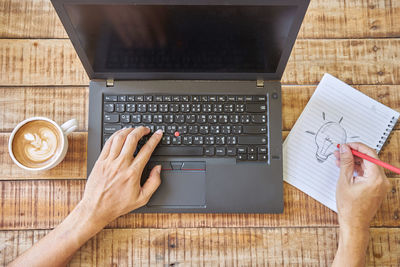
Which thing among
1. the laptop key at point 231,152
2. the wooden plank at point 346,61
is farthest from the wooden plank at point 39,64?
the wooden plank at point 346,61

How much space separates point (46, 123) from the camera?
2.50 feet

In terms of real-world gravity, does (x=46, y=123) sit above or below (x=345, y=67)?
below

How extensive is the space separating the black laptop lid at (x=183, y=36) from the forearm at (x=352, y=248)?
0.45 meters

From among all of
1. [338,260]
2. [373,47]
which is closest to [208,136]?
[338,260]

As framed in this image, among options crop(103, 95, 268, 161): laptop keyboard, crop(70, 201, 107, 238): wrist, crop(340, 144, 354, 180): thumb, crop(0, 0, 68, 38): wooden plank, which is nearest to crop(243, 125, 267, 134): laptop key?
crop(103, 95, 268, 161): laptop keyboard

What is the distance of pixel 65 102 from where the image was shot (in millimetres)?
844

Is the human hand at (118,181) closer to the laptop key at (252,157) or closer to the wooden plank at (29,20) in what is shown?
the laptop key at (252,157)

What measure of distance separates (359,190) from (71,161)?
76 cm

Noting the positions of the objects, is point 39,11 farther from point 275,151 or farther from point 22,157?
point 275,151

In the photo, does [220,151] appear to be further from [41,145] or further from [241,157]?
[41,145]

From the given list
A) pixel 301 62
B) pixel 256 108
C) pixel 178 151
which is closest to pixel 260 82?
pixel 256 108

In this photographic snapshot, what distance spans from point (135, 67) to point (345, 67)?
1.95 feet

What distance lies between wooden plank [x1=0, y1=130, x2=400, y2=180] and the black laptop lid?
20cm

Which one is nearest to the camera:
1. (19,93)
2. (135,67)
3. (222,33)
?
(222,33)
